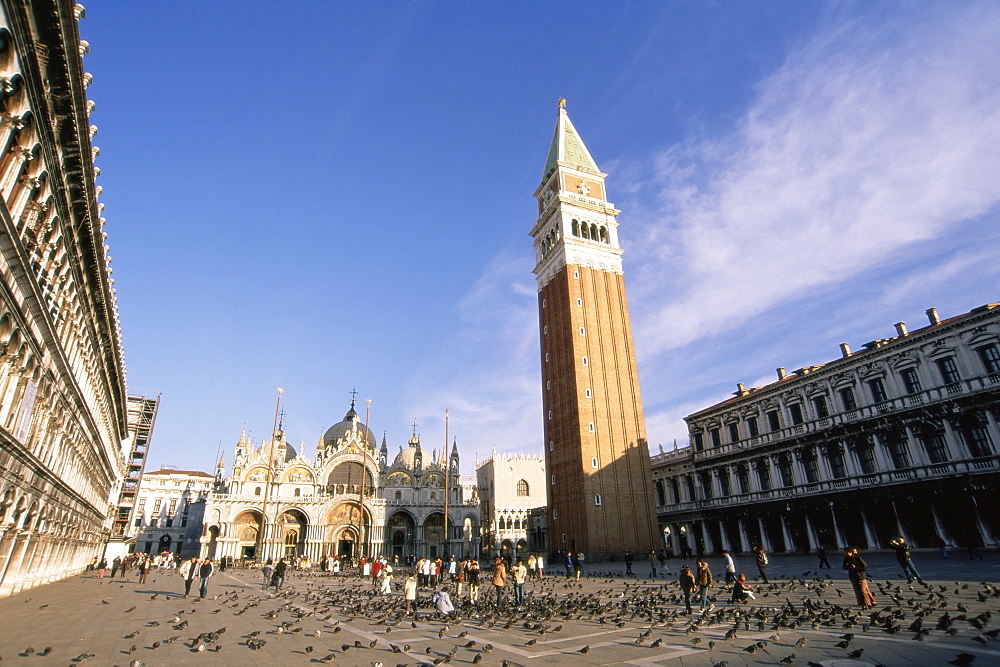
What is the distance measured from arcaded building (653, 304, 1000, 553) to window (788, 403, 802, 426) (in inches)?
2.7

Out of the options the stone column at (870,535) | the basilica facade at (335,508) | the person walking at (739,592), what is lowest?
the person walking at (739,592)

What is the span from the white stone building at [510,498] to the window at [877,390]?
135 ft

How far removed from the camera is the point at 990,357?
85.6 feet

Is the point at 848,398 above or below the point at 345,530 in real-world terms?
above

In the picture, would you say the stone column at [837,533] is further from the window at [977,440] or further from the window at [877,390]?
the window at [977,440]

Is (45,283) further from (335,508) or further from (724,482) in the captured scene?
(335,508)

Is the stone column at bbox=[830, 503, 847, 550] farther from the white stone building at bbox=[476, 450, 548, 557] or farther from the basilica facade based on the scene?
the white stone building at bbox=[476, 450, 548, 557]

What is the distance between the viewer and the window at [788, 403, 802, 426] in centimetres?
3528

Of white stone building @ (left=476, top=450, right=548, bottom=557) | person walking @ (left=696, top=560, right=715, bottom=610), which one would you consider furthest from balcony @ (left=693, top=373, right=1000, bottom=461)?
white stone building @ (left=476, top=450, right=548, bottom=557)

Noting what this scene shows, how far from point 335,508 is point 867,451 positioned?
47.0 meters

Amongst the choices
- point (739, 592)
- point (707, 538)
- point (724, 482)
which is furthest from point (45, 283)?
point (707, 538)

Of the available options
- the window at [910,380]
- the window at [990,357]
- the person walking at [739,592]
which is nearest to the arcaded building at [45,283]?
the person walking at [739,592]

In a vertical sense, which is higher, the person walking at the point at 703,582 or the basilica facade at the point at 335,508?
the basilica facade at the point at 335,508

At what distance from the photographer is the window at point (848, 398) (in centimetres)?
3209
